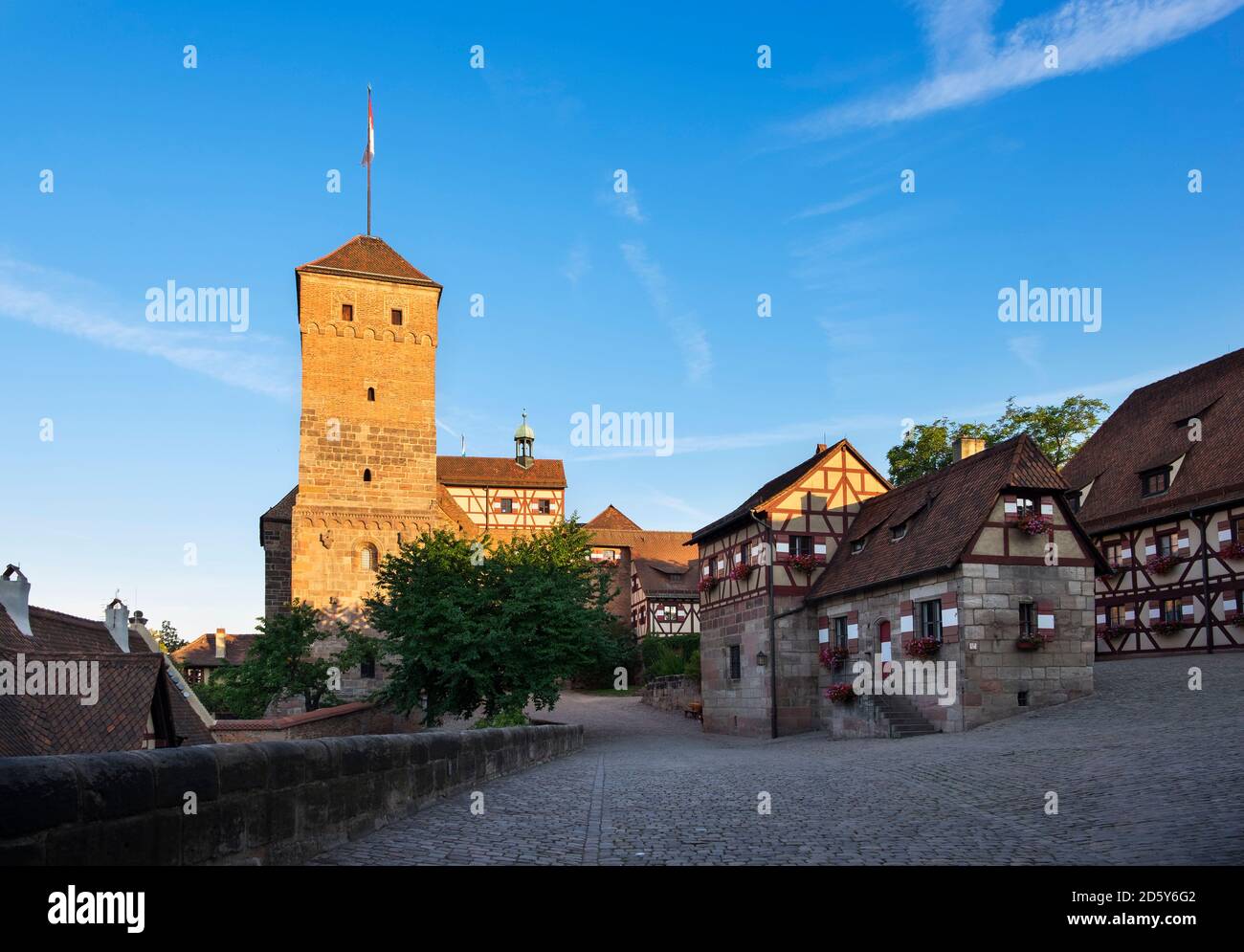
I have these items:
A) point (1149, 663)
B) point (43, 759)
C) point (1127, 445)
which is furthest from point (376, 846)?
point (1127, 445)

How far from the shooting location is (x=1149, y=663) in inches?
961

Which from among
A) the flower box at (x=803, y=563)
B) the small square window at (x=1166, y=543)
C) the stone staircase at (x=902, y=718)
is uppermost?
the small square window at (x=1166, y=543)

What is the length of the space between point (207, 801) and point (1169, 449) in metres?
27.7

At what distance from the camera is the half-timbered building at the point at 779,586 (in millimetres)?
27438

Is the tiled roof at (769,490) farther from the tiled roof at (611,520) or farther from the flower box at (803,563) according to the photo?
the tiled roof at (611,520)

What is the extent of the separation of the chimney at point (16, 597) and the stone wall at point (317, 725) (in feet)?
13.8

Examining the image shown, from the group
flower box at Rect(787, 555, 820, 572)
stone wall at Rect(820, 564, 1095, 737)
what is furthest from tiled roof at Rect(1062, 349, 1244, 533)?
flower box at Rect(787, 555, 820, 572)

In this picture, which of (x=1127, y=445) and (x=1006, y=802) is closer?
(x=1006, y=802)

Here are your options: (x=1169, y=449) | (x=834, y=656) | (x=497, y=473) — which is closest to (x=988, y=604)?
(x=834, y=656)

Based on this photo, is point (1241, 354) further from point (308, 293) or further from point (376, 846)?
point (308, 293)

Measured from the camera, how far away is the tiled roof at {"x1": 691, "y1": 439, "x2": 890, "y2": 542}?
96.3 feet

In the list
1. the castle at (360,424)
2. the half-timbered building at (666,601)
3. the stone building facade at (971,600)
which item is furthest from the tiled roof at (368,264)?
the stone building facade at (971,600)
